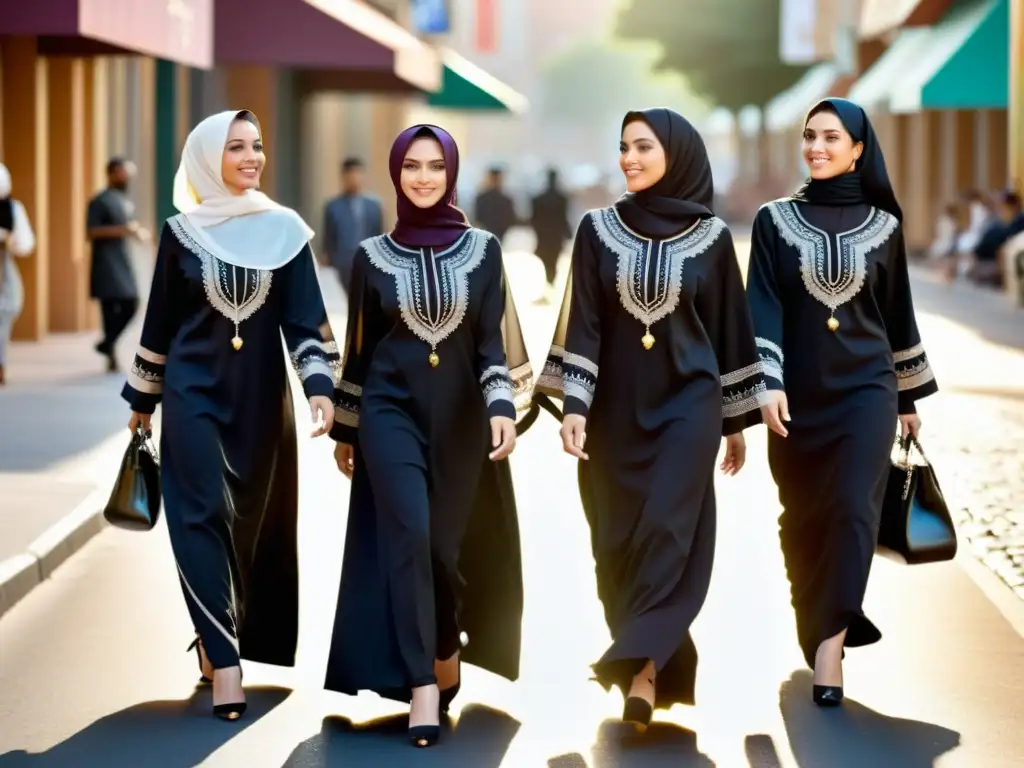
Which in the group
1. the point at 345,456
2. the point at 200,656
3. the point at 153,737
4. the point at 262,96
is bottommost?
the point at 153,737

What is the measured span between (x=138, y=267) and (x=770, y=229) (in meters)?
22.2

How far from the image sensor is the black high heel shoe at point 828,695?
713cm

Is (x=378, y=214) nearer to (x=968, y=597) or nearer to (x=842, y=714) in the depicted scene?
(x=968, y=597)

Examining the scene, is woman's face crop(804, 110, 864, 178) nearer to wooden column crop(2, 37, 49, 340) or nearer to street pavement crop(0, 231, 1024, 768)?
street pavement crop(0, 231, 1024, 768)

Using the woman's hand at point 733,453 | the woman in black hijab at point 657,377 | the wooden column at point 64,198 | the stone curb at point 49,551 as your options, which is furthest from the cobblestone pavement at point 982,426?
the wooden column at point 64,198

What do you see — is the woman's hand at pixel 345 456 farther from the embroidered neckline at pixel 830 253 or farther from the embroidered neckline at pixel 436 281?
the embroidered neckline at pixel 830 253

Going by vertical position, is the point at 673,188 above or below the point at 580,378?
above

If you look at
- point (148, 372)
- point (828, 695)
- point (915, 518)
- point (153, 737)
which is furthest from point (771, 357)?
point (153, 737)

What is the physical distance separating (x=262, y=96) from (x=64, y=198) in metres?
12.7

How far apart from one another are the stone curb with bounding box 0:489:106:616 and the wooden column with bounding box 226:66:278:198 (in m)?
25.0

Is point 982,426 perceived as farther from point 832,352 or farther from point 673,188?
point 673,188

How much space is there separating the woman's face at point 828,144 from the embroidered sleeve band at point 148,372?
6.67 ft

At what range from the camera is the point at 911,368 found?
7559 millimetres

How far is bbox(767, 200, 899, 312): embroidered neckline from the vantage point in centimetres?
732
